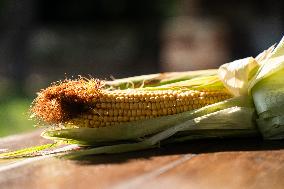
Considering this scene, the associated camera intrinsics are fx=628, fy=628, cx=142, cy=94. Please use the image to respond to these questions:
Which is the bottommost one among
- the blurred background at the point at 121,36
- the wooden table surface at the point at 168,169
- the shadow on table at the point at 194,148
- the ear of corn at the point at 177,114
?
the wooden table surface at the point at 168,169

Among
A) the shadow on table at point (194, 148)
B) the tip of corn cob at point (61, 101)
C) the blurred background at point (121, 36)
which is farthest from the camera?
the blurred background at point (121, 36)

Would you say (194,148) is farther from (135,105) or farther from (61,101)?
(61,101)

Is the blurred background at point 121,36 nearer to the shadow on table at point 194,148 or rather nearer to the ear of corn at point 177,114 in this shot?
the ear of corn at point 177,114

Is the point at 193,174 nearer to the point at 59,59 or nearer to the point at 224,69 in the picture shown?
the point at 224,69

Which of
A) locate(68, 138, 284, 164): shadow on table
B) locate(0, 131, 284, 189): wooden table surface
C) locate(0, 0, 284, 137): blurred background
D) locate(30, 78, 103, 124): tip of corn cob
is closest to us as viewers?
locate(0, 131, 284, 189): wooden table surface

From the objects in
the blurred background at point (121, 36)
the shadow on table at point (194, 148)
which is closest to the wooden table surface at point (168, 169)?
the shadow on table at point (194, 148)

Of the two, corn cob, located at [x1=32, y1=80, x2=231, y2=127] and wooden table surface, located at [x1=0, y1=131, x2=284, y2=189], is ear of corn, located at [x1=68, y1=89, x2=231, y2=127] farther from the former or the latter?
wooden table surface, located at [x1=0, y1=131, x2=284, y2=189]

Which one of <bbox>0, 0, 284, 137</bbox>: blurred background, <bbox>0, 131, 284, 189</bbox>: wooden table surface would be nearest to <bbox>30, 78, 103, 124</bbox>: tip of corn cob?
<bbox>0, 131, 284, 189</bbox>: wooden table surface

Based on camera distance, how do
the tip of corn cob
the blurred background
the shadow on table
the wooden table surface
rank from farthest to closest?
the blurred background
the tip of corn cob
the shadow on table
the wooden table surface
